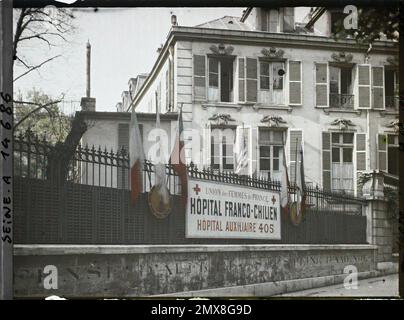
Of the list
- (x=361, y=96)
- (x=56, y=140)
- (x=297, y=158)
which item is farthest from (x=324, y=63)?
(x=56, y=140)

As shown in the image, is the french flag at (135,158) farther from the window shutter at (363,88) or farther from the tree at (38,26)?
the window shutter at (363,88)

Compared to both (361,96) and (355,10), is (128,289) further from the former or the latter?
(355,10)

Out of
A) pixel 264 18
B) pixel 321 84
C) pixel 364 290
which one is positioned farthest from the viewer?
pixel 321 84

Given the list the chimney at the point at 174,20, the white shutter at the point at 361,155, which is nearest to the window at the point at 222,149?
the chimney at the point at 174,20

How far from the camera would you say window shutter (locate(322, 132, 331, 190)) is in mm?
4953

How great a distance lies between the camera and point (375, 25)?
4551 millimetres

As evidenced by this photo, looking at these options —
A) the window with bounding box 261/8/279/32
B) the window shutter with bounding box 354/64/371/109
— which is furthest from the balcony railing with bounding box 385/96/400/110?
the window with bounding box 261/8/279/32

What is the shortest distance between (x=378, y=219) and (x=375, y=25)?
63.0 inches

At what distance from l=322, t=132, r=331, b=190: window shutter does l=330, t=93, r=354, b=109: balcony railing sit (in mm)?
256

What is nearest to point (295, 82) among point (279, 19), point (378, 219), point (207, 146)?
point (279, 19)

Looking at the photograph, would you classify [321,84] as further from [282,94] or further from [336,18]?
[336,18]

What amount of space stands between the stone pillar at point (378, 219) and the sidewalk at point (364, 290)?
202mm

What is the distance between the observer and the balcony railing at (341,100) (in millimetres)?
4875

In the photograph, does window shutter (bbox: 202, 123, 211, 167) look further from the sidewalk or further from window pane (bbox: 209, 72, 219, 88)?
the sidewalk
